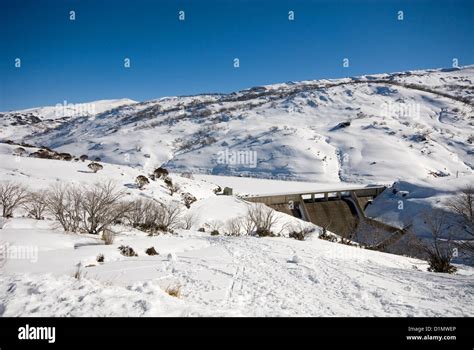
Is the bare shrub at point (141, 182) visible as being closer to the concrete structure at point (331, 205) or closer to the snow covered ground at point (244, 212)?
the snow covered ground at point (244, 212)

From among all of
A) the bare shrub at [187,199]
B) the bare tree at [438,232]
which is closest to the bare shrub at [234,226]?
the bare shrub at [187,199]

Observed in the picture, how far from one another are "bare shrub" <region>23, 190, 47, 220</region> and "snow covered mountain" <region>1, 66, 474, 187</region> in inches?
1494

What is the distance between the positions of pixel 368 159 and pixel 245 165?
76.4ft

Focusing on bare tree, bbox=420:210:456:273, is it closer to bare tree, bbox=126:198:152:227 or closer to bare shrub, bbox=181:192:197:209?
bare tree, bbox=126:198:152:227

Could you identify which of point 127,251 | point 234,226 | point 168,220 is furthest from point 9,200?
point 234,226

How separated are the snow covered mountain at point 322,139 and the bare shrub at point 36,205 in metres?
38.0

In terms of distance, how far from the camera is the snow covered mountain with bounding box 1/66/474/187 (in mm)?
53938

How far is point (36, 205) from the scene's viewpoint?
1892 centimetres

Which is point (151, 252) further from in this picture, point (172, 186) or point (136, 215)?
point (172, 186)

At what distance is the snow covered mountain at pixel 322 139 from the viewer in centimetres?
5394

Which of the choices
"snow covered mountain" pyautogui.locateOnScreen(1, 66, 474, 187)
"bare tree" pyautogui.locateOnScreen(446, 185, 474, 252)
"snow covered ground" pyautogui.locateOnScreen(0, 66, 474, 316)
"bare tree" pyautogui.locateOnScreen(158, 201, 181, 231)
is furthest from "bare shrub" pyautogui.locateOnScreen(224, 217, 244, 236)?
"snow covered mountain" pyautogui.locateOnScreen(1, 66, 474, 187)

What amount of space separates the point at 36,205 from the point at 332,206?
106 ft

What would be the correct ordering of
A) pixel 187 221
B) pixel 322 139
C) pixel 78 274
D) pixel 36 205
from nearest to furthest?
pixel 78 274 → pixel 36 205 → pixel 187 221 → pixel 322 139
